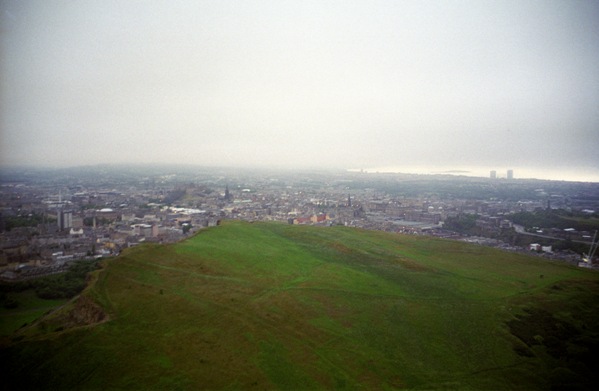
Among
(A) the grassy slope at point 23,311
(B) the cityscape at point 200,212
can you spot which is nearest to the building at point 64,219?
(B) the cityscape at point 200,212

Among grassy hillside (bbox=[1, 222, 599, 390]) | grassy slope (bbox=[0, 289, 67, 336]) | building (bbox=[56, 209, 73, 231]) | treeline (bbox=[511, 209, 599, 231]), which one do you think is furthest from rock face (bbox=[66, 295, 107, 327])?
treeline (bbox=[511, 209, 599, 231])

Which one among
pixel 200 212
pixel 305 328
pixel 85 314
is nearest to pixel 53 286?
pixel 85 314

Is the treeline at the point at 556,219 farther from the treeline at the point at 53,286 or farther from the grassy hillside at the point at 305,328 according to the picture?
the treeline at the point at 53,286

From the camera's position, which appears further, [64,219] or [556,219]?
[556,219]

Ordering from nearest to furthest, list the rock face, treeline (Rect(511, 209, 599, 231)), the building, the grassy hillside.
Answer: the grassy hillside, the rock face, the building, treeline (Rect(511, 209, 599, 231))

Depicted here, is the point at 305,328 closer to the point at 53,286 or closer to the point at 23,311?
the point at 23,311

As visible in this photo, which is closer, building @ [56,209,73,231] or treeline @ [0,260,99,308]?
treeline @ [0,260,99,308]

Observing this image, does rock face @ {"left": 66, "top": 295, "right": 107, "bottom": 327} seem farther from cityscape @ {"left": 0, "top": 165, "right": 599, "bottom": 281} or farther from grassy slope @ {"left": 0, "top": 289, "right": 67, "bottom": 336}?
cityscape @ {"left": 0, "top": 165, "right": 599, "bottom": 281}

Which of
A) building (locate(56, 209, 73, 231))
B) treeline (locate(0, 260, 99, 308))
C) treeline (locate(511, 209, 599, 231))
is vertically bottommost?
treeline (locate(0, 260, 99, 308))
